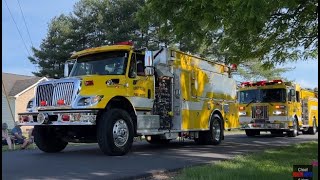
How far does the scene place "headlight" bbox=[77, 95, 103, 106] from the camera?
1079 centimetres

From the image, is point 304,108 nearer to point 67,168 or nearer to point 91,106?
point 91,106

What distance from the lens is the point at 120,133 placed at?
36.7 ft

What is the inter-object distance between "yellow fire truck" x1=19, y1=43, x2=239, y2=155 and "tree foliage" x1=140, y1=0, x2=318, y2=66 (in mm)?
1535

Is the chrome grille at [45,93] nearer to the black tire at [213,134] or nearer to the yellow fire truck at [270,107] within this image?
the black tire at [213,134]

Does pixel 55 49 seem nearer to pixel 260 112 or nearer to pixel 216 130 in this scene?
pixel 260 112

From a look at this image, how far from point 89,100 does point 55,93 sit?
121 centimetres

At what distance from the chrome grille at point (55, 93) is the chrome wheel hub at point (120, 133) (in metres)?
1.28

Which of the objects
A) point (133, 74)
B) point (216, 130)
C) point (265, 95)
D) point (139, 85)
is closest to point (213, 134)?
point (216, 130)

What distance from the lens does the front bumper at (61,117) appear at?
1068cm

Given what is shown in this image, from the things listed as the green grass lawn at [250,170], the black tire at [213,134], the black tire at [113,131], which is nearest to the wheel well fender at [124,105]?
the black tire at [113,131]

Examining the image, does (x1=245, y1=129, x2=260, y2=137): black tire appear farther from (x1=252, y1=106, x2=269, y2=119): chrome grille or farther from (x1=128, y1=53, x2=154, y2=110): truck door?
(x1=128, y1=53, x2=154, y2=110): truck door

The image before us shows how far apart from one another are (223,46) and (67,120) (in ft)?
15.0

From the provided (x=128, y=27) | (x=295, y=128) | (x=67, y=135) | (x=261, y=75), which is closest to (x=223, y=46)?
(x=67, y=135)

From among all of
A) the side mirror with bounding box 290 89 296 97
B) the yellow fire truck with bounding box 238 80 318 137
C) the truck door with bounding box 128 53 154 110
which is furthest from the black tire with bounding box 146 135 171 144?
the side mirror with bounding box 290 89 296 97
